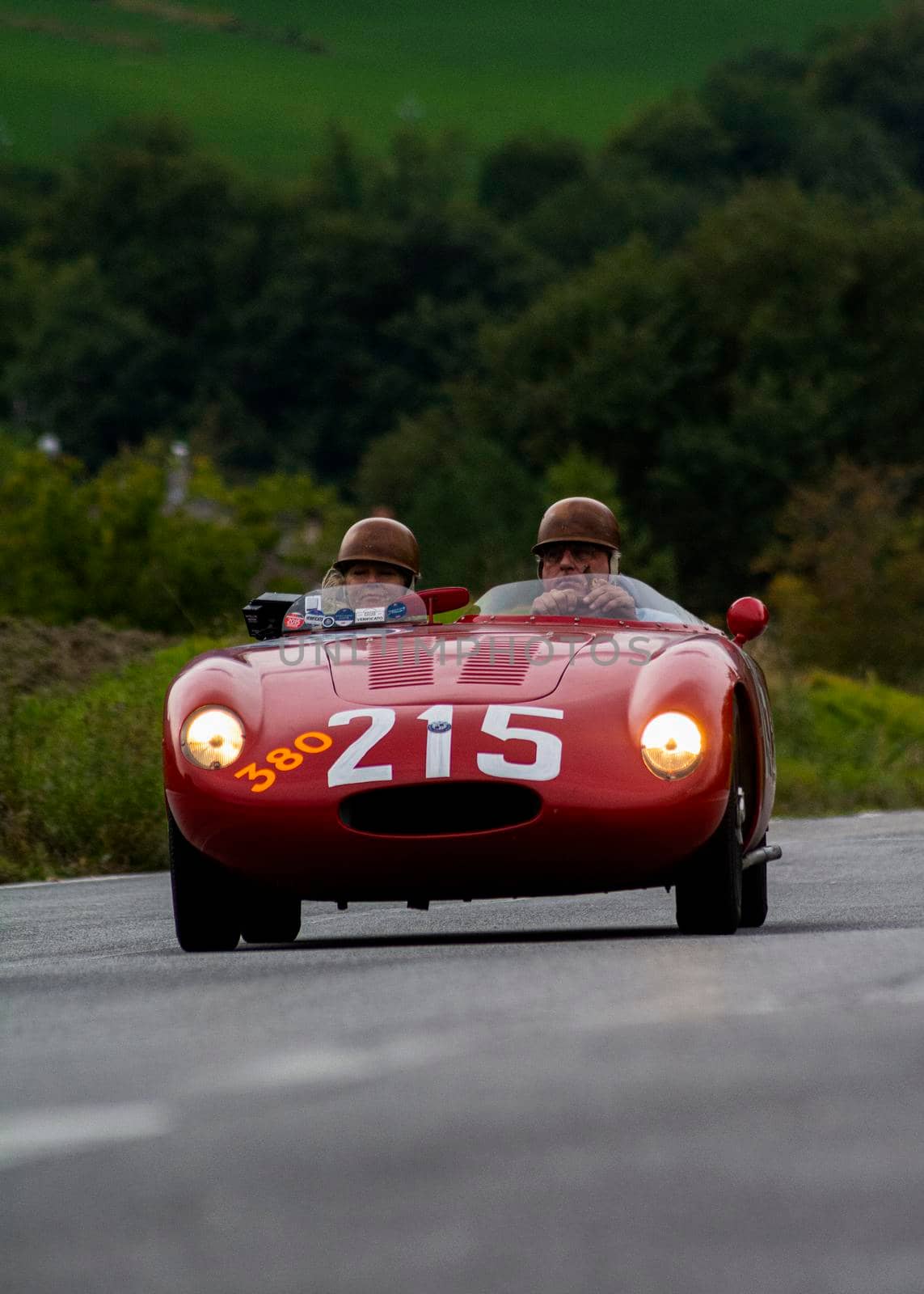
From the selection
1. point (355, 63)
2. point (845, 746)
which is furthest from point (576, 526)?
point (355, 63)

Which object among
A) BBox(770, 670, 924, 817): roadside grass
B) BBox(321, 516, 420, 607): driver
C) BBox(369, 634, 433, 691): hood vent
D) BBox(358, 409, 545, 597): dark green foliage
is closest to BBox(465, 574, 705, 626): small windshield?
BBox(321, 516, 420, 607): driver

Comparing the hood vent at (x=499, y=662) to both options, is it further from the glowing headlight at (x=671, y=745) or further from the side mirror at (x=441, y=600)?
the side mirror at (x=441, y=600)

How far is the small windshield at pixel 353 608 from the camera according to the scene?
8398 mm

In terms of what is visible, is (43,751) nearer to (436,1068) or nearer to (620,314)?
(436,1068)

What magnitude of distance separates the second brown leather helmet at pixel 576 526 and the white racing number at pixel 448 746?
75.2 inches

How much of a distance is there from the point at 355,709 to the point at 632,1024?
8.39 ft

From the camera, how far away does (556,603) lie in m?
8.43

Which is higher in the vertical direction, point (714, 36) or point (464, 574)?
point (714, 36)

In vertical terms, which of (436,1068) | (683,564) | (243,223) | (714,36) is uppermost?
(714,36)

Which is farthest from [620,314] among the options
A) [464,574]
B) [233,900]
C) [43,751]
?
[233,900]

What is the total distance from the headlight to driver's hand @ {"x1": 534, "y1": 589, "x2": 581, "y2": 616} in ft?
4.90

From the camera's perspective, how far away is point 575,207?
105188 mm

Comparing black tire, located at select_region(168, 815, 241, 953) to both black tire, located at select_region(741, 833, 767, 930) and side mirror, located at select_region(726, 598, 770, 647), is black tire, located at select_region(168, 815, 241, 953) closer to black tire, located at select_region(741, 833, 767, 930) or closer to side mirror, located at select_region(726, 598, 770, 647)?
black tire, located at select_region(741, 833, 767, 930)

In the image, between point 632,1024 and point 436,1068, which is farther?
point 632,1024
